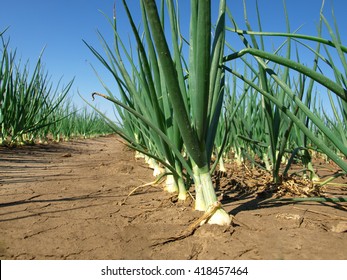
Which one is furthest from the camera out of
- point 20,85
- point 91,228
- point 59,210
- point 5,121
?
point 20,85

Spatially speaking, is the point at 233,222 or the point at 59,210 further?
the point at 59,210

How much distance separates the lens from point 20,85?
2.77 meters

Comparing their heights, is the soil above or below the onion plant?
below

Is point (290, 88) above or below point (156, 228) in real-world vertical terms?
above

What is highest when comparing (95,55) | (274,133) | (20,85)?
(20,85)

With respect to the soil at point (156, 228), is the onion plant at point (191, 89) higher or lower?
higher

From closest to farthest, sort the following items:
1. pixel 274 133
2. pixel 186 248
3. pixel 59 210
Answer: pixel 186 248 → pixel 59 210 → pixel 274 133

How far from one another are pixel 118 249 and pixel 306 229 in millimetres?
397

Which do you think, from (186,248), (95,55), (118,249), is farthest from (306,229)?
(95,55)

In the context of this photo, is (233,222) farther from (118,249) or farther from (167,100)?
(167,100)

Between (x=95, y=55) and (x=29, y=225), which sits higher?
(x=95, y=55)

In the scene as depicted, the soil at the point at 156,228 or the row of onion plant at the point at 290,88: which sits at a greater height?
the row of onion plant at the point at 290,88

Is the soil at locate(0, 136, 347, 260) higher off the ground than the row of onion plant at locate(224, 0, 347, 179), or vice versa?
the row of onion plant at locate(224, 0, 347, 179)

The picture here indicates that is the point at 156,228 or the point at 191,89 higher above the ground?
the point at 191,89
